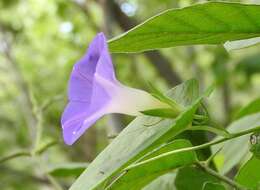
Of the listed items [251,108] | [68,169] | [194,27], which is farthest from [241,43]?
[68,169]

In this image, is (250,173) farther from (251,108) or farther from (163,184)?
(251,108)

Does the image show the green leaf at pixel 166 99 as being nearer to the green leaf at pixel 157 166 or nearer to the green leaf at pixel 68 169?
the green leaf at pixel 157 166

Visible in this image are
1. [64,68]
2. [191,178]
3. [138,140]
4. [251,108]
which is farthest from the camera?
[64,68]

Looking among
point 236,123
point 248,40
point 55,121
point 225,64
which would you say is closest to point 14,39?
point 55,121

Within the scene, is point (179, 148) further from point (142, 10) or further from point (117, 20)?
point (142, 10)

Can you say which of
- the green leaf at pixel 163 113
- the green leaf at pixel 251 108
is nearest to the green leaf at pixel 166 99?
the green leaf at pixel 163 113

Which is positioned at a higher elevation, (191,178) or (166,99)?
(166,99)
